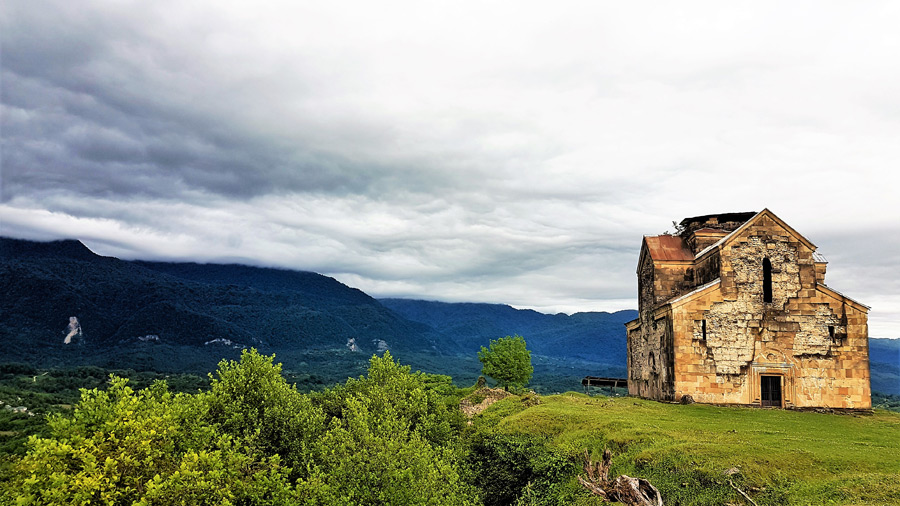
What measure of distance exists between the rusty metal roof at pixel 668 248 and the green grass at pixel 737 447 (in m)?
13.8

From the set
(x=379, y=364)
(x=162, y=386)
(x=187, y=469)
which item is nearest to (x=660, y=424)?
(x=379, y=364)

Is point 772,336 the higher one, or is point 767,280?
point 767,280

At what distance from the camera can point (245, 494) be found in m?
17.2

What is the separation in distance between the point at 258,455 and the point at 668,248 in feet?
117

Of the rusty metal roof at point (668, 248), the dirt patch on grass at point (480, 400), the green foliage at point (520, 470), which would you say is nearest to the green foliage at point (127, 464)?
the green foliage at point (520, 470)

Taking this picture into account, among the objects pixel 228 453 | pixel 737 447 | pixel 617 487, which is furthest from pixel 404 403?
pixel 737 447

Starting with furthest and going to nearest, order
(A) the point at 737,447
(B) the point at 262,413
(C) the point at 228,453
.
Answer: (B) the point at 262,413
(A) the point at 737,447
(C) the point at 228,453

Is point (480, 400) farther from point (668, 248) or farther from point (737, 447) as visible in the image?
point (737, 447)

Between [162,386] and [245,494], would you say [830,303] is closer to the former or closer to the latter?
[245,494]

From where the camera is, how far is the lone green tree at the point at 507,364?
62938mm

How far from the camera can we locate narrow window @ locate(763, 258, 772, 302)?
36.3m

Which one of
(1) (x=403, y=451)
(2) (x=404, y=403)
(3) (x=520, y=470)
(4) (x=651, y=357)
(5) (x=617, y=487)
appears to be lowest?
(3) (x=520, y=470)

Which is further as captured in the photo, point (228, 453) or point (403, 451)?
point (403, 451)

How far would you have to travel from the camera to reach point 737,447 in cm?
2080
